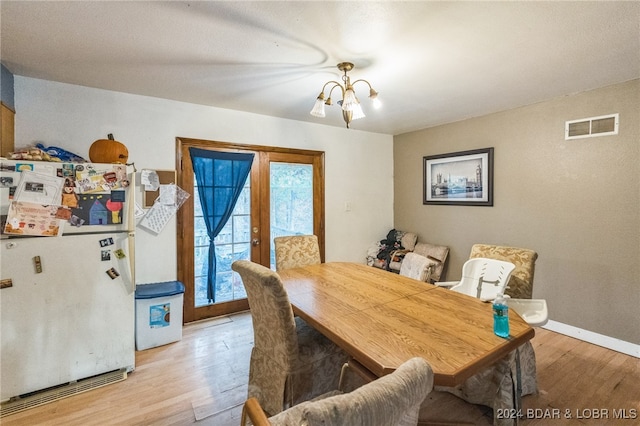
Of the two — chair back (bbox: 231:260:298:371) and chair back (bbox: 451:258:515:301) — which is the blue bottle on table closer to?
chair back (bbox: 451:258:515:301)

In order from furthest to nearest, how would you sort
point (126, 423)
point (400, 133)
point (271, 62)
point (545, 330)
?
point (400, 133), point (545, 330), point (271, 62), point (126, 423)

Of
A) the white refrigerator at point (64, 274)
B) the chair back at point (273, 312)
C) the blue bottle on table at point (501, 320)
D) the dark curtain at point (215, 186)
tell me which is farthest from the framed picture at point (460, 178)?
the white refrigerator at point (64, 274)

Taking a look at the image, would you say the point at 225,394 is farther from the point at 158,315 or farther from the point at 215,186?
the point at 215,186

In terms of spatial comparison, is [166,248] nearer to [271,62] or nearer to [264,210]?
[264,210]

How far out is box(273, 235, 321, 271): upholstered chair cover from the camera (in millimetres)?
2797

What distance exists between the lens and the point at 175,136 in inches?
117

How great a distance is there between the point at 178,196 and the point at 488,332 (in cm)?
290

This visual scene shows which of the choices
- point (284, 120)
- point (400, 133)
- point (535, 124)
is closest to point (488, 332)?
point (535, 124)

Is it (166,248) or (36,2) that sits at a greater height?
(36,2)

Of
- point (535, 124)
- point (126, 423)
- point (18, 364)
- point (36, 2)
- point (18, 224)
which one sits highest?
point (36, 2)

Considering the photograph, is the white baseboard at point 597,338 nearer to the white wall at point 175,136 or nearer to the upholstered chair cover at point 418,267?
the upholstered chair cover at point 418,267

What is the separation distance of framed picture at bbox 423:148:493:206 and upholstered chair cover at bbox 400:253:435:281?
60.1 inches

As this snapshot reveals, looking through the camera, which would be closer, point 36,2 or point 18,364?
point 36,2

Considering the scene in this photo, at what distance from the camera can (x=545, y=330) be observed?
2938mm
